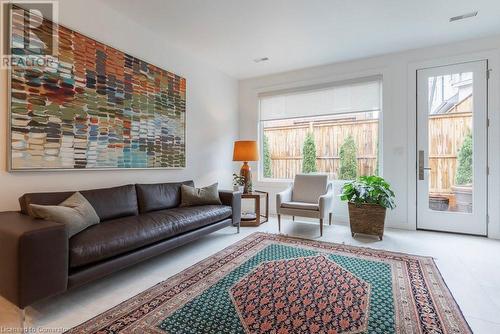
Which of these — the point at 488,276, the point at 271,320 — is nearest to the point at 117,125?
the point at 271,320

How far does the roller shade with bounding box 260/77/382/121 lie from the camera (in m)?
4.14

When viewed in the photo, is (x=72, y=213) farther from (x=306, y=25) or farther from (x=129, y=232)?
(x=306, y=25)

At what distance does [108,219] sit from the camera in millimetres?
2494

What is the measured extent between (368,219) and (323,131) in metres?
1.78

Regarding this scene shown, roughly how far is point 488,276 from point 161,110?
151 inches

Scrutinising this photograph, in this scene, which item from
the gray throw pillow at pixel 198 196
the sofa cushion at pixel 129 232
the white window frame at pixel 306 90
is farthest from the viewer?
the white window frame at pixel 306 90

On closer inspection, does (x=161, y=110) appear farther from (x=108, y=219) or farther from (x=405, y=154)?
(x=405, y=154)

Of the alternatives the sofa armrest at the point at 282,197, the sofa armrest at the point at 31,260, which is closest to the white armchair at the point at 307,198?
the sofa armrest at the point at 282,197

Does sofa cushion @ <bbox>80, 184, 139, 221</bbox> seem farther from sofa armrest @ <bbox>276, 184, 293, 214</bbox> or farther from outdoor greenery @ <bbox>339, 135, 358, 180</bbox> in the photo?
outdoor greenery @ <bbox>339, 135, 358, 180</bbox>

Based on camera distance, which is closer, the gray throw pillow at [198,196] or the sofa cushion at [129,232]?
the sofa cushion at [129,232]

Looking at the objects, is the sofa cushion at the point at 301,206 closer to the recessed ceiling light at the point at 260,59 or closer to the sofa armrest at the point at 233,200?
the sofa armrest at the point at 233,200

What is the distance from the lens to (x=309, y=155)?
15.5 feet

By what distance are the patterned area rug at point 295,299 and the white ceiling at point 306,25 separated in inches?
104

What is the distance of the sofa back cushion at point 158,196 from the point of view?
9.59 ft
